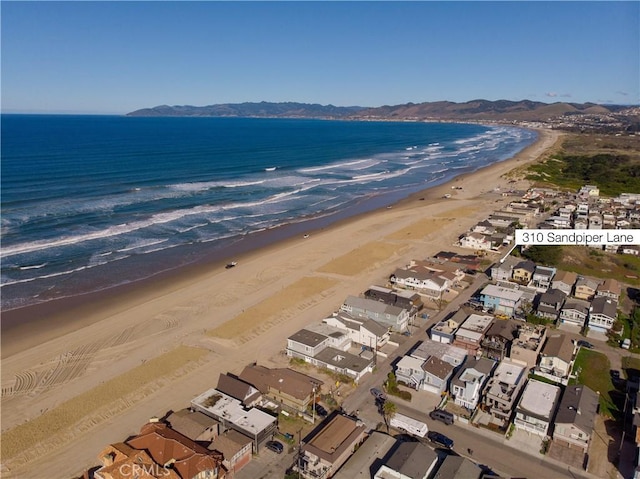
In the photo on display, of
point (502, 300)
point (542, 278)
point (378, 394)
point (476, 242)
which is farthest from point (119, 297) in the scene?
point (542, 278)

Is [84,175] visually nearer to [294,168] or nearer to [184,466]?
[294,168]

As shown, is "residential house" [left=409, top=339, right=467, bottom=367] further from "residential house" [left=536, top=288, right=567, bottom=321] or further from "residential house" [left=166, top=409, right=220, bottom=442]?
"residential house" [left=166, top=409, right=220, bottom=442]

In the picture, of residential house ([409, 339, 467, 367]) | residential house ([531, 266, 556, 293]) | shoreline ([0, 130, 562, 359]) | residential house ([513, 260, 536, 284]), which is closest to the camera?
residential house ([409, 339, 467, 367])

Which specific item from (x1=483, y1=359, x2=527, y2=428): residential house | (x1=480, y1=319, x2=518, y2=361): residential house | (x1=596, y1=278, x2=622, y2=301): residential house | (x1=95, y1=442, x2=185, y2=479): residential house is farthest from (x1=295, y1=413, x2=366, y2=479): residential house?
(x1=596, y1=278, x2=622, y2=301): residential house

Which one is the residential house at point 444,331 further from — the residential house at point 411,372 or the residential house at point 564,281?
the residential house at point 564,281

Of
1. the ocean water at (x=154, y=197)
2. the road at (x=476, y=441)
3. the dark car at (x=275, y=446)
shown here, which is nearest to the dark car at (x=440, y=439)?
the road at (x=476, y=441)

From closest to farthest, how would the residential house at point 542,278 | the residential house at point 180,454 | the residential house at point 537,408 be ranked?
1. the residential house at point 180,454
2. the residential house at point 537,408
3. the residential house at point 542,278
